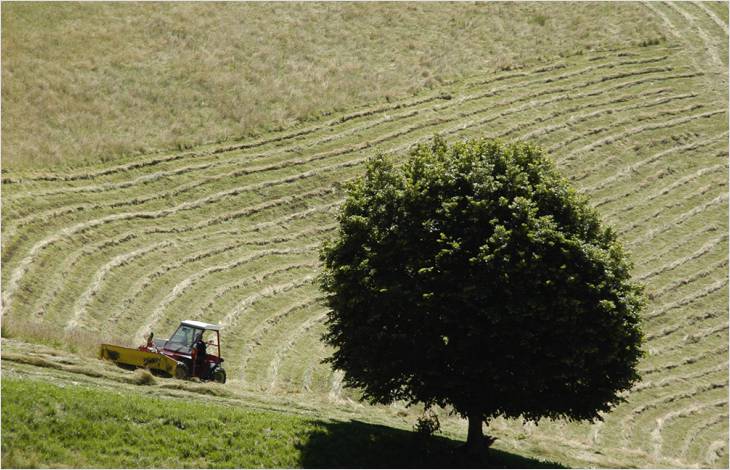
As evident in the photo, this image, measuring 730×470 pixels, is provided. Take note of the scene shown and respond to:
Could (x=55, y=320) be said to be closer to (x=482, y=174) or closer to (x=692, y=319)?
(x=482, y=174)

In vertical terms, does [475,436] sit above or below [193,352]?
below

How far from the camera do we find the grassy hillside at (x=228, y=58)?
62.6 m

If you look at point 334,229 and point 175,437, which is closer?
point 175,437

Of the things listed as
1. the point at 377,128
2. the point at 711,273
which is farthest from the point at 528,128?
the point at 711,273

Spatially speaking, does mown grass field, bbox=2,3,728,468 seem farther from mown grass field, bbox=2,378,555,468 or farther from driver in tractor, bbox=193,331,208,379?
mown grass field, bbox=2,378,555,468

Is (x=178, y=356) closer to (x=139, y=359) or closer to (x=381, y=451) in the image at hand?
(x=139, y=359)

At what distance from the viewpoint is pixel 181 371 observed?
35688mm

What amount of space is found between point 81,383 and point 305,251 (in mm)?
26773

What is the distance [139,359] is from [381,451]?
10.6 metres

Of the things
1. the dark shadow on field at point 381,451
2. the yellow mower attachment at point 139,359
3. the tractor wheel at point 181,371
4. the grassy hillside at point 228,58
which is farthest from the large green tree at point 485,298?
the grassy hillside at point 228,58

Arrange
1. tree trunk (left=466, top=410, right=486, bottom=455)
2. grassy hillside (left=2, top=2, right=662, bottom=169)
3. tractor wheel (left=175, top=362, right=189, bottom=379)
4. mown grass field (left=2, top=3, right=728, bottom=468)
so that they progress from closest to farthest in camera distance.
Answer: tree trunk (left=466, top=410, right=486, bottom=455) → tractor wheel (left=175, top=362, right=189, bottom=379) → mown grass field (left=2, top=3, right=728, bottom=468) → grassy hillside (left=2, top=2, right=662, bottom=169)

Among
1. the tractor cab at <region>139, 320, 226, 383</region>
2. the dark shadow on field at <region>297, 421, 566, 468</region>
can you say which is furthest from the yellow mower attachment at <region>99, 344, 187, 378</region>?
the dark shadow on field at <region>297, 421, 566, 468</region>

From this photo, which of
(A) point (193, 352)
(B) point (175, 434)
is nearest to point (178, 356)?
(A) point (193, 352)

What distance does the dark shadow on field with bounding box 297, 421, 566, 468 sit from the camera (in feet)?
93.9
